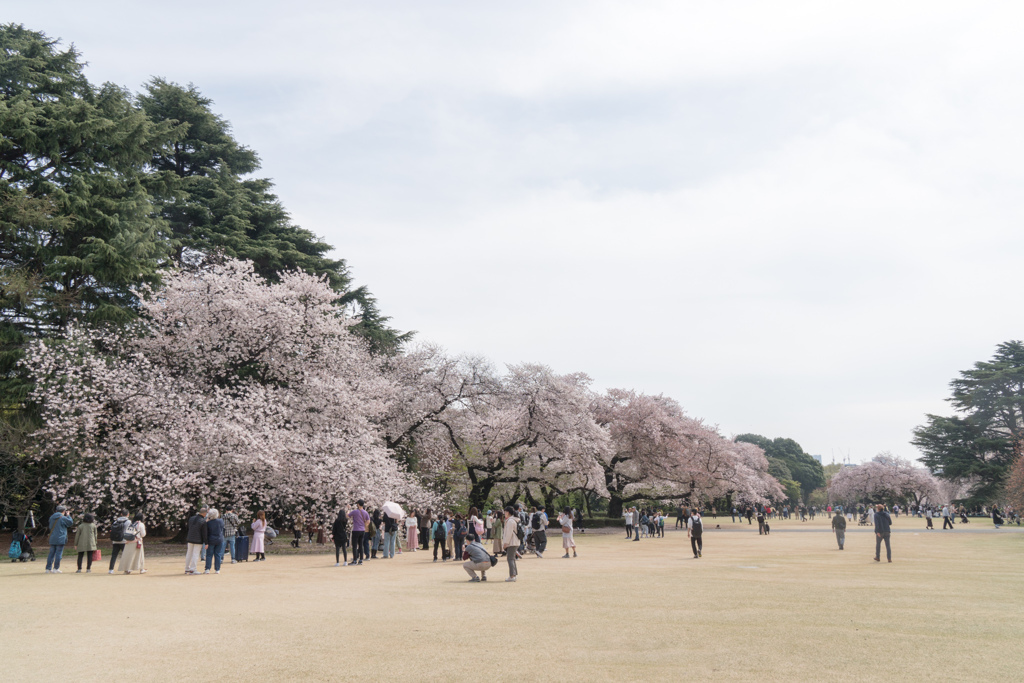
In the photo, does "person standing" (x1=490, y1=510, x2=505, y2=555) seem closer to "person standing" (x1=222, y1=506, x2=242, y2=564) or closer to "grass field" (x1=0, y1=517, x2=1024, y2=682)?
"grass field" (x1=0, y1=517, x2=1024, y2=682)

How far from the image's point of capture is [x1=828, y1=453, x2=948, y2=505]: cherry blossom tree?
85250 mm

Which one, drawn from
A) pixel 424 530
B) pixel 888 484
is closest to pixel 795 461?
pixel 888 484

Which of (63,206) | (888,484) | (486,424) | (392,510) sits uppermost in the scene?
(63,206)

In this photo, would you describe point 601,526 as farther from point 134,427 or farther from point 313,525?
point 134,427

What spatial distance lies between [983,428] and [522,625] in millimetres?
66925

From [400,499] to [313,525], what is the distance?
12.1 feet

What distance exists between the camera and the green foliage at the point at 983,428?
57.2 meters

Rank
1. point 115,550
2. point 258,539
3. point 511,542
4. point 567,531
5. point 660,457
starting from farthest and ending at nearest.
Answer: point 660,457, point 567,531, point 258,539, point 115,550, point 511,542

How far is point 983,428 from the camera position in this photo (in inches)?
2367

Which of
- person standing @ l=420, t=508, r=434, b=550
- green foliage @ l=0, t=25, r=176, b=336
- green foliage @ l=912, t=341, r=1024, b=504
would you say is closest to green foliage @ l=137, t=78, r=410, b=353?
green foliage @ l=0, t=25, r=176, b=336

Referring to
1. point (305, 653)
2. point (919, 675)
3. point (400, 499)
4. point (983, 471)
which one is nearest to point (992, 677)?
point (919, 675)

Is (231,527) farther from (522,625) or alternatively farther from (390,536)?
(522,625)

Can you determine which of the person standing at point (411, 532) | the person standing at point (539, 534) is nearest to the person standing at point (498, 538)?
the person standing at point (539, 534)

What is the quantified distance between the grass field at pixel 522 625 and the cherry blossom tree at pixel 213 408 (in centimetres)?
598
